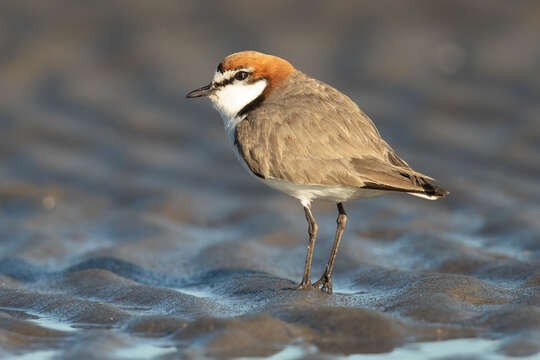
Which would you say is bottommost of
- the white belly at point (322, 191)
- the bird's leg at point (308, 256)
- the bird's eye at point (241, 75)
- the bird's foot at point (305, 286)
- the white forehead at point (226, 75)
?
the bird's foot at point (305, 286)

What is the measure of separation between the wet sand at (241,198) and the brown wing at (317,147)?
2.88 feet

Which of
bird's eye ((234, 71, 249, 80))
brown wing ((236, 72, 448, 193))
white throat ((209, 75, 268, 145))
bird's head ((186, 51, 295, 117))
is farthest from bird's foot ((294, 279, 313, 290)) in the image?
bird's eye ((234, 71, 249, 80))

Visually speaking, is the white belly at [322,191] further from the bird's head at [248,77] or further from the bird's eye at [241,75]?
the bird's eye at [241,75]

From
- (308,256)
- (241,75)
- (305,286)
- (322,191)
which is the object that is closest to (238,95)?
(241,75)

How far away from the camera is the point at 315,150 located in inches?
252

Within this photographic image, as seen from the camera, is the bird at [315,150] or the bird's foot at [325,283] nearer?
the bird at [315,150]

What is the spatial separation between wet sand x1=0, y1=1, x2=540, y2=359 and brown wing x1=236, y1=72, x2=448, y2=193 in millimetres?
876

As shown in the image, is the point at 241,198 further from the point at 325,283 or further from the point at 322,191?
the point at 322,191

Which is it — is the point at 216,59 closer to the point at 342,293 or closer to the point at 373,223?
the point at 373,223

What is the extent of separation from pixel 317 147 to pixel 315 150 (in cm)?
3

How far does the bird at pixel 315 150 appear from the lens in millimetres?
6238

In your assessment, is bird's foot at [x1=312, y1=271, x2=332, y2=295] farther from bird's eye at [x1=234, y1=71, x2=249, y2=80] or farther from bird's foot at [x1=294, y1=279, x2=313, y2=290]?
bird's eye at [x1=234, y1=71, x2=249, y2=80]

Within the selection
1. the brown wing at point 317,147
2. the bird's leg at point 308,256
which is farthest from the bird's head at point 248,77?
the bird's leg at point 308,256

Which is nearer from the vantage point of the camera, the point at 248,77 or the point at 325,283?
the point at 325,283
